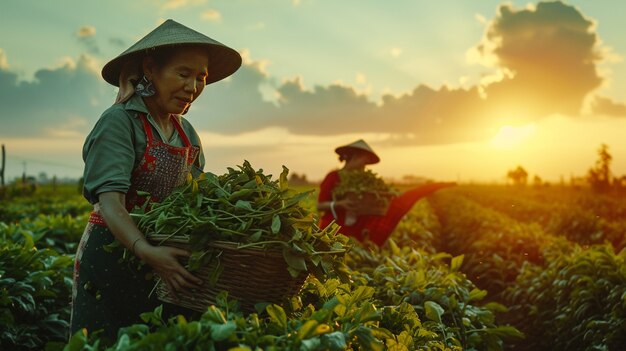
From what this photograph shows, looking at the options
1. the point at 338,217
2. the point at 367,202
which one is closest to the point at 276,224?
the point at 367,202

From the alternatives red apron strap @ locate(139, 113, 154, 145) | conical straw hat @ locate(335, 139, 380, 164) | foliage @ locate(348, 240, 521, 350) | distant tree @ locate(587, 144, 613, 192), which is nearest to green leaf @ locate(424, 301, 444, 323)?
foliage @ locate(348, 240, 521, 350)

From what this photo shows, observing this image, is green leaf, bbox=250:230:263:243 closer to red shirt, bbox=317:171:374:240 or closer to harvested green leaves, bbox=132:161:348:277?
harvested green leaves, bbox=132:161:348:277

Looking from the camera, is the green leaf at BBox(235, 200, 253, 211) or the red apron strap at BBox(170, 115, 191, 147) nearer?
the green leaf at BBox(235, 200, 253, 211)

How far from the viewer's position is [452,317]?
431cm

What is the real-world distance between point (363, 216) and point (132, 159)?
4.26 meters

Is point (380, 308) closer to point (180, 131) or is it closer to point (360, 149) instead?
point (180, 131)

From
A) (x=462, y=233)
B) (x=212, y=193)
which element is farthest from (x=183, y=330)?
(x=462, y=233)

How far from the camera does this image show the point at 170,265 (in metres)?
2.32

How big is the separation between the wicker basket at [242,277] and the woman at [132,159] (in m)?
0.26

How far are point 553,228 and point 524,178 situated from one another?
81.3 meters

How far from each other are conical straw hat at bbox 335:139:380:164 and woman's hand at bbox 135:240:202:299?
4.71 m

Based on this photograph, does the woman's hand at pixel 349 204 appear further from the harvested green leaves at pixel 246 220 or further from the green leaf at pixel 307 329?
the green leaf at pixel 307 329

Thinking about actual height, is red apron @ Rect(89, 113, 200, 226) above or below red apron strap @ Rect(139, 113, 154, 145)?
below

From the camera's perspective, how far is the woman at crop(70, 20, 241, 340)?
2.57m
